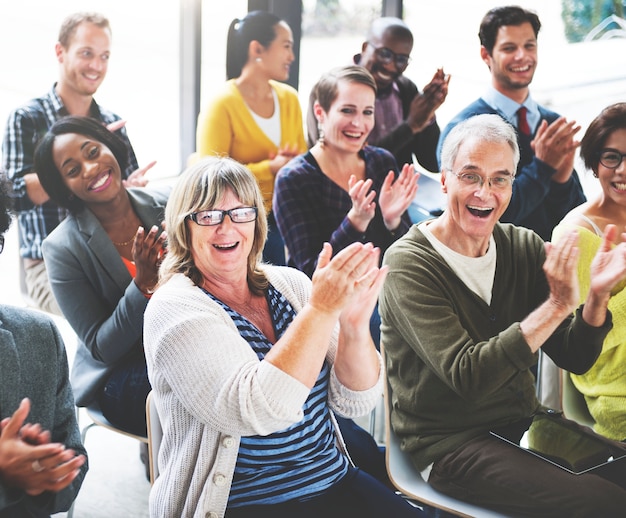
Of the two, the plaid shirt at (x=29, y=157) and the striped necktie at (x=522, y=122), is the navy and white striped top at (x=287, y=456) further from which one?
the striped necktie at (x=522, y=122)

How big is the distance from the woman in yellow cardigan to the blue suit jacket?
669 millimetres

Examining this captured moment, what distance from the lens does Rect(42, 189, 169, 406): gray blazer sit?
229cm

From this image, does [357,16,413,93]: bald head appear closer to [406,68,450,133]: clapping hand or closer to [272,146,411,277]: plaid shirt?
[406,68,450,133]: clapping hand

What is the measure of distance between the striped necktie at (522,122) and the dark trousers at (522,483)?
1.59m

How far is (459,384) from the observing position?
75.0 inches

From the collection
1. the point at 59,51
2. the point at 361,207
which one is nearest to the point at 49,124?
the point at 59,51

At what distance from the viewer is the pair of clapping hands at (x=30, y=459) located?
1450 millimetres

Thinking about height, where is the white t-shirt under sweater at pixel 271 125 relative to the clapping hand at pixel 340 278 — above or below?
above

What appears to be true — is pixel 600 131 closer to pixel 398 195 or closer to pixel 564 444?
pixel 398 195

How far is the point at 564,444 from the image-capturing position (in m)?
1.97

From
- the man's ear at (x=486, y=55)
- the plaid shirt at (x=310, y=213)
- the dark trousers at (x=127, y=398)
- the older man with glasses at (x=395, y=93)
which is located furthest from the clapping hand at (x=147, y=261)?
the man's ear at (x=486, y=55)

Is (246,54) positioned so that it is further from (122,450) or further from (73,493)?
(73,493)

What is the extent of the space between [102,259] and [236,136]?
3.50ft

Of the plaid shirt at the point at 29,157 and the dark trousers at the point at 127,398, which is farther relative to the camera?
the plaid shirt at the point at 29,157
